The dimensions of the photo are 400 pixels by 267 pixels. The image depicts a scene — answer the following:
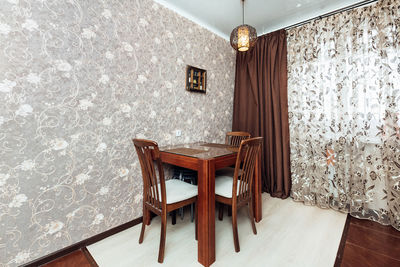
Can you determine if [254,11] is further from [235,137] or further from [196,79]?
[235,137]

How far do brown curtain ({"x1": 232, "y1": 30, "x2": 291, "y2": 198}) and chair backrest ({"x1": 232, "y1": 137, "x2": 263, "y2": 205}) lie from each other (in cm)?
119

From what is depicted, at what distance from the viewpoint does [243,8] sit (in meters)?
2.30

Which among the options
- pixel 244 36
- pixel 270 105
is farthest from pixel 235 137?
pixel 244 36

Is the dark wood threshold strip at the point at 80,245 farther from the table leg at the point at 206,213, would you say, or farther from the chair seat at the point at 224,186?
the chair seat at the point at 224,186

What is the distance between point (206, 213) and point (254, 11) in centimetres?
249

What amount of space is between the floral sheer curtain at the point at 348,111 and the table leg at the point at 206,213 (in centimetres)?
165

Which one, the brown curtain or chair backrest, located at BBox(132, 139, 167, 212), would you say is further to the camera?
the brown curtain

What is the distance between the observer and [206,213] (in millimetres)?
1393

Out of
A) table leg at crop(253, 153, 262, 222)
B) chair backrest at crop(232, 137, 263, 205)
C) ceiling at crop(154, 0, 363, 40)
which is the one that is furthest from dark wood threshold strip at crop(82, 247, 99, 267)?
ceiling at crop(154, 0, 363, 40)

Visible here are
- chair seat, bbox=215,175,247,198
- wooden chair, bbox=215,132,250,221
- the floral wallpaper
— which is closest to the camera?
the floral wallpaper

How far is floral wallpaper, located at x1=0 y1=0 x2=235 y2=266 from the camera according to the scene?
128 centimetres

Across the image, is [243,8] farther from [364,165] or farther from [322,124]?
[364,165]

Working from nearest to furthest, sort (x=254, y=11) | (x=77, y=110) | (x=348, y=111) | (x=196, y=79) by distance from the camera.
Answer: (x=77, y=110) → (x=348, y=111) → (x=254, y=11) → (x=196, y=79)

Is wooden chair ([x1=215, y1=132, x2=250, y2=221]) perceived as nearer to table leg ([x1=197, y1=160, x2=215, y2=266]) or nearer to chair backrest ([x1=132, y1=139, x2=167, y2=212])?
table leg ([x1=197, y1=160, x2=215, y2=266])
